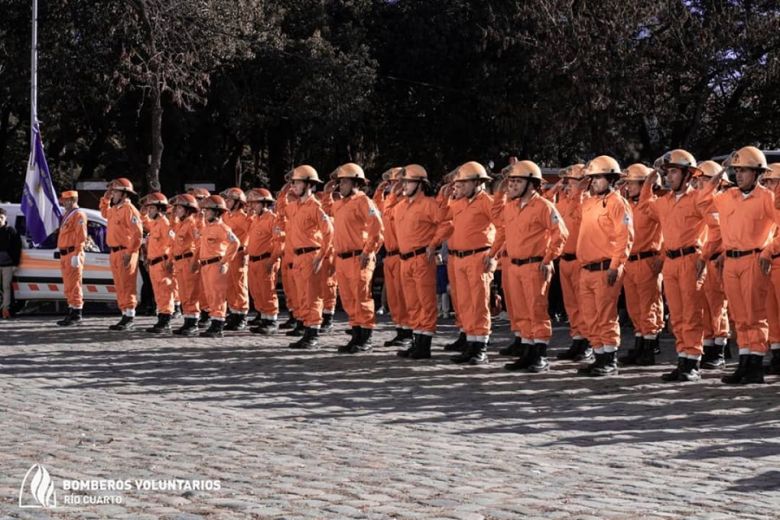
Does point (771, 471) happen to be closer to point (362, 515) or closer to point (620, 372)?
point (362, 515)

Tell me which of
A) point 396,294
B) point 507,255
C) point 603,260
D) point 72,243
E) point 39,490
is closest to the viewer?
point 39,490

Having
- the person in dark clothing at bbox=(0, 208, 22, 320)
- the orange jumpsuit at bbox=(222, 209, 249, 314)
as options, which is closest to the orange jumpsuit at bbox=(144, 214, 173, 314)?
the orange jumpsuit at bbox=(222, 209, 249, 314)

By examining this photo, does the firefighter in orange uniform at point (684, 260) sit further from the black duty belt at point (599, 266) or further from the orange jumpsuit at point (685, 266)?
the black duty belt at point (599, 266)

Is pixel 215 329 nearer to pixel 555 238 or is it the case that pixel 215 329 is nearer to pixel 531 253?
pixel 531 253

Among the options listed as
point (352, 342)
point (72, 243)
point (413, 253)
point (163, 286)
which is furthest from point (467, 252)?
point (72, 243)

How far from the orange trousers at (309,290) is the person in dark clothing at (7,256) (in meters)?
6.85

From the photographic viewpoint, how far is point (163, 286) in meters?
18.3

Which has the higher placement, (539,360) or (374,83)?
(374,83)

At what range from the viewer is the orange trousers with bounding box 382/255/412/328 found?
53.1ft

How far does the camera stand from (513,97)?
35.8 meters

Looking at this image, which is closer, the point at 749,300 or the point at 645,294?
the point at 749,300

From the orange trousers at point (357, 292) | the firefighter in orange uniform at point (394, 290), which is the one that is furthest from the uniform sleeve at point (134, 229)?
the orange trousers at point (357, 292)

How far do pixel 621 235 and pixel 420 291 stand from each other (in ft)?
9.31

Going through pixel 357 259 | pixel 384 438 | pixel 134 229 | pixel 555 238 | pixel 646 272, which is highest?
pixel 134 229
